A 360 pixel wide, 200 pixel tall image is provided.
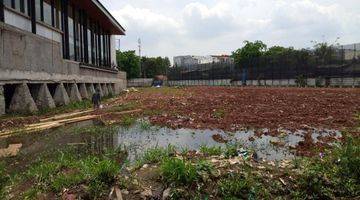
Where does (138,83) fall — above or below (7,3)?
below

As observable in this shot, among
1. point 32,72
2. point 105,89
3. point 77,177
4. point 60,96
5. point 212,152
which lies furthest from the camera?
point 105,89

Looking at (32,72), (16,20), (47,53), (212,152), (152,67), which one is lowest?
(212,152)

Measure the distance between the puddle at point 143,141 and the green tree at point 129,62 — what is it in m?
83.7

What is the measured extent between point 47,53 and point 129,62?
78.5m

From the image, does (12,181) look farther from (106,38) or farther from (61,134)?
(106,38)

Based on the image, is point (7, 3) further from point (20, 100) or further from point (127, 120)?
point (127, 120)

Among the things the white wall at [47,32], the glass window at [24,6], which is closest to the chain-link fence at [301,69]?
the white wall at [47,32]

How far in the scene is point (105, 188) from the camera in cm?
649

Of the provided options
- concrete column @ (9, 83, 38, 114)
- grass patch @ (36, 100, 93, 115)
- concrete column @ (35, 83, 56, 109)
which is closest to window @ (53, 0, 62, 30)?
grass patch @ (36, 100, 93, 115)

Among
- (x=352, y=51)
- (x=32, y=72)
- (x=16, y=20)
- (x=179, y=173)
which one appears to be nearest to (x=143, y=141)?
(x=179, y=173)

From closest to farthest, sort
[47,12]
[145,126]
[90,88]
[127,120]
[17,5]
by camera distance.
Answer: [145,126] < [127,120] < [17,5] < [47,12] < [90,88]

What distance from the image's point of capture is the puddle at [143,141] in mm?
9766

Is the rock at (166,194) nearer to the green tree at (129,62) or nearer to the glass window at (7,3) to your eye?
the glass window at (7,3)

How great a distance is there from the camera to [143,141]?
11453 millimetres
